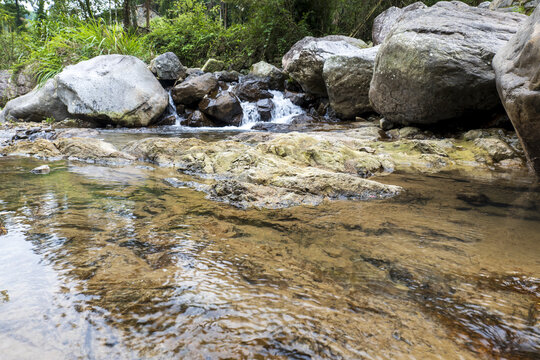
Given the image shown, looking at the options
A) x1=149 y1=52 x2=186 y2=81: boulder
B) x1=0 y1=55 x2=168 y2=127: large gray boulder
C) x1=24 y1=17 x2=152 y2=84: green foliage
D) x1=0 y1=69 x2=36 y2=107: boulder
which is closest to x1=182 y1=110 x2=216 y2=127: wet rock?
x1=0 y1=55 x2=168 y2=127: large gray boulder

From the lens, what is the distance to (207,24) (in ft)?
48.5

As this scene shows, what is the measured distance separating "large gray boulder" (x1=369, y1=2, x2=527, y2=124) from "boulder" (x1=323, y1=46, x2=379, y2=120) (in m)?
1.54

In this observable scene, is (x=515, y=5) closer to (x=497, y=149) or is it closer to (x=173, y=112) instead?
(x=497, y=149)

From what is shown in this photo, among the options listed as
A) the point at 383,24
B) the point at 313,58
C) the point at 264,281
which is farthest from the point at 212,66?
the point at 264,281

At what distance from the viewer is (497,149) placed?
476 centimetres

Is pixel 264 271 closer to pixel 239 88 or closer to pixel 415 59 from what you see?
pixel 415 59

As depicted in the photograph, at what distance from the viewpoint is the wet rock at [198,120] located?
9.21 meters

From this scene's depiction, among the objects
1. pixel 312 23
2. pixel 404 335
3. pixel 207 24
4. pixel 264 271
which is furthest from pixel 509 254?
pixel 207 24

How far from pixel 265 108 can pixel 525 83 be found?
715 centimetres

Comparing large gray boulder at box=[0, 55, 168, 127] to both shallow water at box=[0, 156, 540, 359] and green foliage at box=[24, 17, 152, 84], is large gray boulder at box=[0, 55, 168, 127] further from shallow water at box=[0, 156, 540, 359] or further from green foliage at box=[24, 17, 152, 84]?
shallow water at box=[0, 156, 540, 359]

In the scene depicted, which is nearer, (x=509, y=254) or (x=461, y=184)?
(x=509, y=254)

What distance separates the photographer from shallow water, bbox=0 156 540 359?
1030 millimetres

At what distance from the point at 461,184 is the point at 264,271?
2.93 meters

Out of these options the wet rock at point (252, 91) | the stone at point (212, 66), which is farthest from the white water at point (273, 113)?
the stone at point (212, 66)
